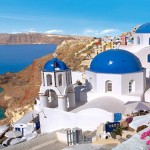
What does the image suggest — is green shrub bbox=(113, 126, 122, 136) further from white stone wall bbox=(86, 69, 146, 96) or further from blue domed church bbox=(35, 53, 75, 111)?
blue domed church bbox=(35, 53, 75, 111)

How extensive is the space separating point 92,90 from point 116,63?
2.54 metres

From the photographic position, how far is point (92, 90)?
1995 centimetres

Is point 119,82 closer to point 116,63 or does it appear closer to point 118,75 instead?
point 118,75

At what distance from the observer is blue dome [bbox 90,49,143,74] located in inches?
740

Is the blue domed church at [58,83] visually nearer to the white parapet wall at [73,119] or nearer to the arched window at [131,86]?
the white parapet wall at [73,119]

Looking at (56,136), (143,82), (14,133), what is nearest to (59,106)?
(56,136)

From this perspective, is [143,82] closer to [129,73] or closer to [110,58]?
[129,73]

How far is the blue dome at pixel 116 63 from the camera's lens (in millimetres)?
18797

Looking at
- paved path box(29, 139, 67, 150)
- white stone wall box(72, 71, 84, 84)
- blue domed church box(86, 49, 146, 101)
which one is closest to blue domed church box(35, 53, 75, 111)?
blue domed church box(86, 49, 146, 101)

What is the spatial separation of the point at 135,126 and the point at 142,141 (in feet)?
13.4

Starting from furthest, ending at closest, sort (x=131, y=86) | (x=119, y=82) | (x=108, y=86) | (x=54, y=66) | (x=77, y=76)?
1. (x=77, y=76)
2. (x=108, y=86)
3. (x=131, y=86)
4. (x=119, y=82)
5. (x=54, y=66)

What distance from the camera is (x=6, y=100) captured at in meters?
52.9

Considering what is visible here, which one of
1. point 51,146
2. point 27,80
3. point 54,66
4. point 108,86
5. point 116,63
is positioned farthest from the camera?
point 27,80

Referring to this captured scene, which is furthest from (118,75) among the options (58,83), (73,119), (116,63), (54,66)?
(54,66)
